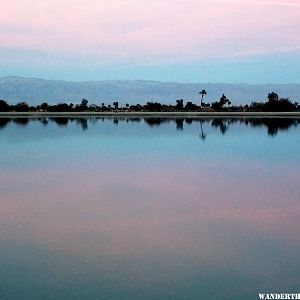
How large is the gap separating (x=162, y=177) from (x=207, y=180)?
2.55 feet

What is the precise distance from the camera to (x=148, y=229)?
5914 millimetres

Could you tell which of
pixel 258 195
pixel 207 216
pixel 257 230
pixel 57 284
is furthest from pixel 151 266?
pixel 258 195

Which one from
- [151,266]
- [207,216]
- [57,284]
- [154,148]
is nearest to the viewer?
[57,284]

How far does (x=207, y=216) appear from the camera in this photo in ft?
21.7

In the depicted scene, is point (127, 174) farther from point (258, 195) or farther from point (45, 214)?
point (45, 214)

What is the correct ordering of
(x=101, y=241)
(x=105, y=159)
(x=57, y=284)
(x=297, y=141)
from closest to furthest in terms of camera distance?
(x=57, y=284) < (x=101, y=241) < (x=105, y=159) < (x=297, y=141)

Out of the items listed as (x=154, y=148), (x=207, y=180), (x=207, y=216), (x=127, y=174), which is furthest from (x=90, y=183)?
(x=154, y=148)

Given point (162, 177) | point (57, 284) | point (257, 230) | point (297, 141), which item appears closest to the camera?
point (57, 284)

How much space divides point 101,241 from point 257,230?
61.9 inches

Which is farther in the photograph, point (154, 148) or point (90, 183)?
point (154, 148)

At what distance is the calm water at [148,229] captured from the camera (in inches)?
168

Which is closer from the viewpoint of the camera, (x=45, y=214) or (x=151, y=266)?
(x=151, y=266)

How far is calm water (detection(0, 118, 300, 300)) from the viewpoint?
4.26 meters

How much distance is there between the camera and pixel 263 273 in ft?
14.7
